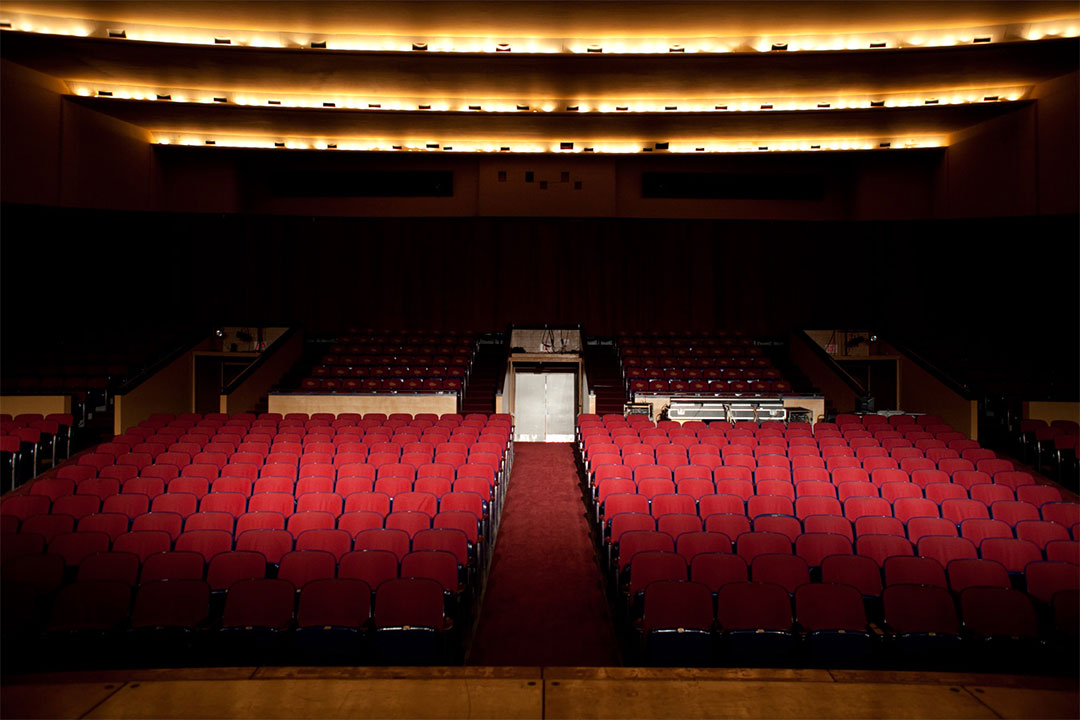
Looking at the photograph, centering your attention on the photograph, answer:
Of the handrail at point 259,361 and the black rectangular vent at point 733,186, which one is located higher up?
the black rectangular vent at point 733,186

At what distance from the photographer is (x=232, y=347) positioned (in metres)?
12.3

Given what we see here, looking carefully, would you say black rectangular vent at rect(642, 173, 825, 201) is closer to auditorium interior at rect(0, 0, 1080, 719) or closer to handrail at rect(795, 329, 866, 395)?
auditorium interior at rect(0, 0, 1080, 719)

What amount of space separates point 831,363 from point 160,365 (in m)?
10.9

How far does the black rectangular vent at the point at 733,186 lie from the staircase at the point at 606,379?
3946 millimetres

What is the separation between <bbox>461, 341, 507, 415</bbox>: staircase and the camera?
10289mm

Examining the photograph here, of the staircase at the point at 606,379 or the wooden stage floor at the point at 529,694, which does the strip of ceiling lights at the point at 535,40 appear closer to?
the staircase at the point at 606,379

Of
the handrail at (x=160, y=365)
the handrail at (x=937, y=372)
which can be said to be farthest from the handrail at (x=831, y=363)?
the handrail at (x=160, y=365)

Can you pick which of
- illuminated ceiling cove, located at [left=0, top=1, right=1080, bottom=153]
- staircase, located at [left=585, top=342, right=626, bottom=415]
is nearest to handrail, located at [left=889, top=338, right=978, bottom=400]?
illuminated ceiling cove, located at [left=0, top=1, right=1080, bottom=153]

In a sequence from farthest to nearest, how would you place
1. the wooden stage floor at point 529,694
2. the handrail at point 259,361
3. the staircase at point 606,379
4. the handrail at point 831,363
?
the staircase at point 606,379
the handrail at point 831,363
the handrail at point 259,361
the wooden stage floor at point 529,694

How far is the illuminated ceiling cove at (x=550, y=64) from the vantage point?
8.96 meters

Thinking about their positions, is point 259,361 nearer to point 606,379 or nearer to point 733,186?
point 606,379

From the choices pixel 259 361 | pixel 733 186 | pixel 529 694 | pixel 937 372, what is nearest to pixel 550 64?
pixel 733 186

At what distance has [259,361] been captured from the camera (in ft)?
34.6

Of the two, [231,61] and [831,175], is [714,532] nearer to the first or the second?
[231,61]
